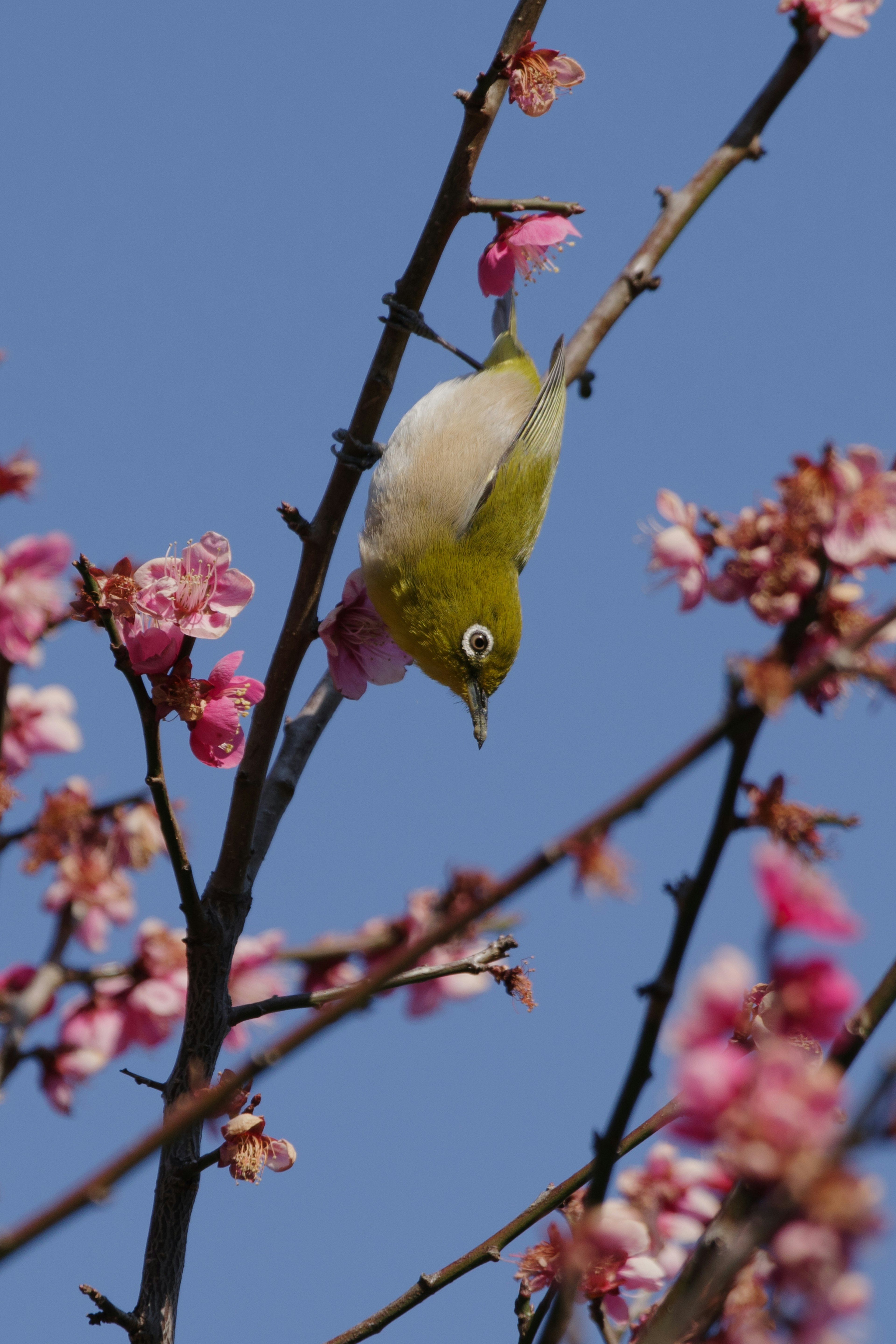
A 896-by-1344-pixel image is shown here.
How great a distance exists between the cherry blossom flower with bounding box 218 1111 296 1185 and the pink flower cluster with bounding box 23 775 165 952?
3.18 feet

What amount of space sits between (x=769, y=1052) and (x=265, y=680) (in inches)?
109

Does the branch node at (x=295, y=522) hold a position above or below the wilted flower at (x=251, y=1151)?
above

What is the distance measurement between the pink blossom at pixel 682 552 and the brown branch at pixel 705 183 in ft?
7.17

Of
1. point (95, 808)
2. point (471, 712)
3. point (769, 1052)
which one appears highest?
point (471, 712)

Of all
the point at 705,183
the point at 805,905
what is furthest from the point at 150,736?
the point at 705,183

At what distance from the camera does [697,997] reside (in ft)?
6.25

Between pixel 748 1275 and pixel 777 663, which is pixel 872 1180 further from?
pixel 777 663

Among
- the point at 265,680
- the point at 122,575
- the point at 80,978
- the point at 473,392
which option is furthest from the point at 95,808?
the point at 473,392

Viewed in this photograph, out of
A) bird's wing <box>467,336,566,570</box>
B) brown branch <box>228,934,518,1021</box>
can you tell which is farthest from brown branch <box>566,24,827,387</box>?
brown branch <box>228,934,518,1021</box>

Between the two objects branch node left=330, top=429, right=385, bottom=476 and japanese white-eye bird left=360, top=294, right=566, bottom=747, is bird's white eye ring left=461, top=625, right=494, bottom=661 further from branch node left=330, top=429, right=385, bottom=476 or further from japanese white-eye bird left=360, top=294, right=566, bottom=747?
branch node left=330, top=429, right=385, bottom=476

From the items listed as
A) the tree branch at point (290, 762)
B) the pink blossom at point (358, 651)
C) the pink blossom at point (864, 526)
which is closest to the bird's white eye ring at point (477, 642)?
the pink blossom at point (358, 651)

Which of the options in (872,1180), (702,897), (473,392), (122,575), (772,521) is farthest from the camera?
(473,392)

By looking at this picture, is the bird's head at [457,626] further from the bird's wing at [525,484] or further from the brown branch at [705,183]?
the brown branch at [705,183]

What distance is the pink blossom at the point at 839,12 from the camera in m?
3.92
